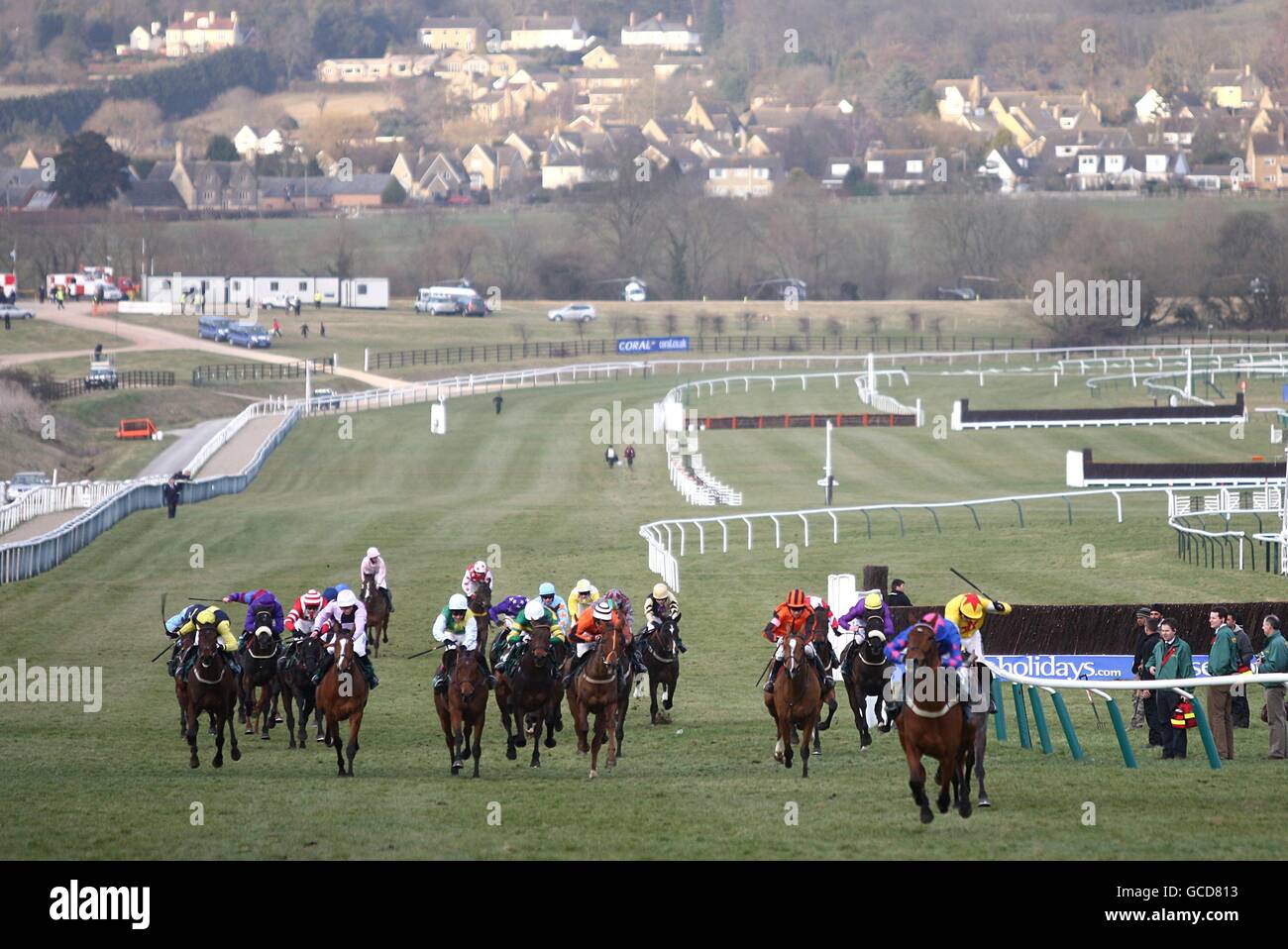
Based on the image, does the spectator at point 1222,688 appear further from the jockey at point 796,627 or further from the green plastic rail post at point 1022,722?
the jockey at point 796,627

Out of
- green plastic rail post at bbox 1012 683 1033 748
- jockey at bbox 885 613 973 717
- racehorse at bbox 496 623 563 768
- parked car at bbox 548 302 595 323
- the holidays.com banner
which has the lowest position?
the holidays.com banner

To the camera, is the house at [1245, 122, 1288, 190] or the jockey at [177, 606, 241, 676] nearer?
the jockey at [177, 606, 241, 676]

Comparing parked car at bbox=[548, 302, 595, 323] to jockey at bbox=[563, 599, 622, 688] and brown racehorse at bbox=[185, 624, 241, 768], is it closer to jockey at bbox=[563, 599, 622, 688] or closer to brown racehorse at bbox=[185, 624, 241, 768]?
jockey at bbox=[563, 599, 622, 688]

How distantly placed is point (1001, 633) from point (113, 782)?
9.58m

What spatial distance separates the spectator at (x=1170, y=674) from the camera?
16000 mm

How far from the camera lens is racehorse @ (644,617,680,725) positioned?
745 inches

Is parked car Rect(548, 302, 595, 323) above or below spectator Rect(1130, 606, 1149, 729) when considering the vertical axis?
above

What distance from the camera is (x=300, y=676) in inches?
704

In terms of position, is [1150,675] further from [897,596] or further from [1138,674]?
[897,596]

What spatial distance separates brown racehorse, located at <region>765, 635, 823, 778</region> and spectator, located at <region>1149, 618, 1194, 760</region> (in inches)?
110

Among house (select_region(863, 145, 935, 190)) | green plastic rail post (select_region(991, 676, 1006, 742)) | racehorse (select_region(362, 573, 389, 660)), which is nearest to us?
green plastic rail post (select_region(991, 676, 1006, 742))

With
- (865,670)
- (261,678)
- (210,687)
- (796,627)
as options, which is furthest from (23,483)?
(796,627)

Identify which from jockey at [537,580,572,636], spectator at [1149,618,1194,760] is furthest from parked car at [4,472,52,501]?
spectator at [1149,618,1194,760]
